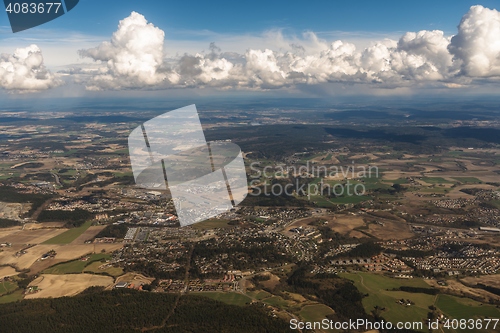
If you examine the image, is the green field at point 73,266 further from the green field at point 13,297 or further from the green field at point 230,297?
the green field at point 230,297

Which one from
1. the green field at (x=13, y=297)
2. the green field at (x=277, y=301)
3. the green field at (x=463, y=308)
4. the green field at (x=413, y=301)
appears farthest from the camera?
the green field at (x=13, y=297)

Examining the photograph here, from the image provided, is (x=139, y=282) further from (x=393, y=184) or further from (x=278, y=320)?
(x=393, y=184)

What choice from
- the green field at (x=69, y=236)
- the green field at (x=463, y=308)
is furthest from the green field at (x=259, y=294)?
the green field at (x=69, y=236)

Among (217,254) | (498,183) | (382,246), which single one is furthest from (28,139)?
(498,183)

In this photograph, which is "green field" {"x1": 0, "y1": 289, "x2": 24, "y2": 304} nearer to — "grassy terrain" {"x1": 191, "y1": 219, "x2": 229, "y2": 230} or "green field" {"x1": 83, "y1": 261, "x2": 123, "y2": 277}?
"green field" {"x1": 83, "y1": 261, "x2": 123, "y2": 277}

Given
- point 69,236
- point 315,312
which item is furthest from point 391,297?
point 69,236

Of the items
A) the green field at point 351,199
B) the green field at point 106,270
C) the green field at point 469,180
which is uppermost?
the green field at point 106,270
